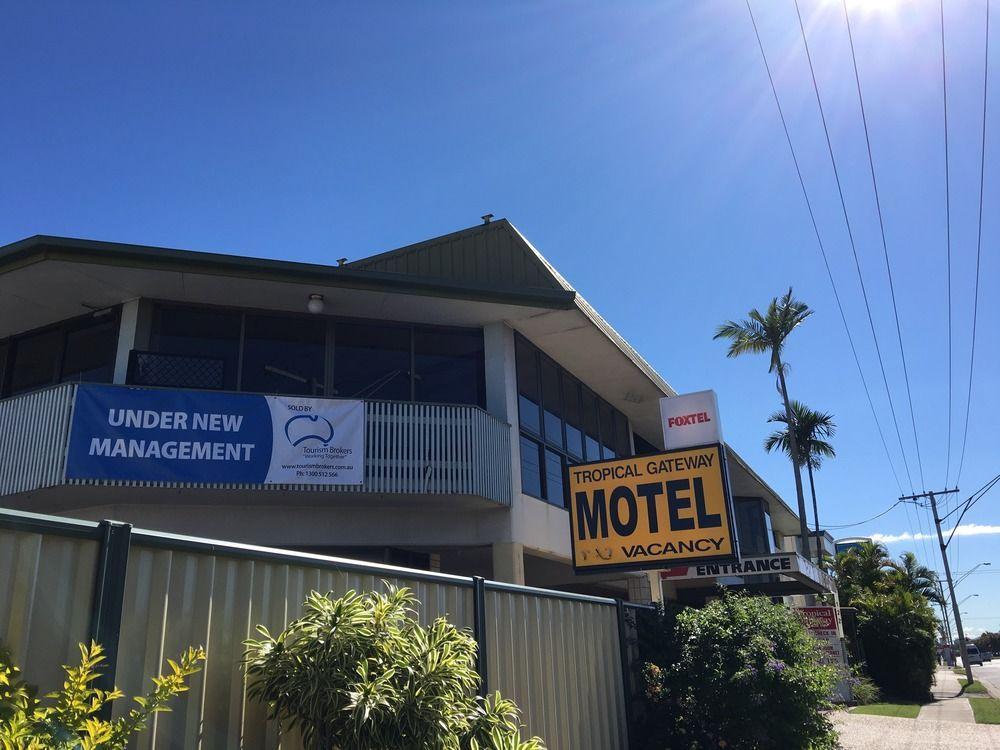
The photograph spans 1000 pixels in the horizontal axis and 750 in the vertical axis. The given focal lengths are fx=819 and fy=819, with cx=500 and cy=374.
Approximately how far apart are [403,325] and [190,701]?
10.6m

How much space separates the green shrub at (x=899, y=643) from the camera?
1021 inches

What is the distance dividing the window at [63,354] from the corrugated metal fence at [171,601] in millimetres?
9573

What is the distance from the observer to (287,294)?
13.1m

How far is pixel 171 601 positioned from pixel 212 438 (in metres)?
7.87

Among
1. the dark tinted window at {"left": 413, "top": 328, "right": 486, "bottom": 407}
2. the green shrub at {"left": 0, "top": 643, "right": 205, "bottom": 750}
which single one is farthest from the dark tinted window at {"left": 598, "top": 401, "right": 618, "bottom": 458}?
the green shrub at {"left": 0, "top": 643, "right": 205, "bottom": 750}

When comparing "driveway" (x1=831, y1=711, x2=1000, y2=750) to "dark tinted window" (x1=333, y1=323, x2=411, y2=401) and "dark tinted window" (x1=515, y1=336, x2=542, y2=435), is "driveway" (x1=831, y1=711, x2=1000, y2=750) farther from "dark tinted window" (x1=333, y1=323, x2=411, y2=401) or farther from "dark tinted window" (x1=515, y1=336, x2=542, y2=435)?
"dark tinted window" (x1=333, y1=323, x2=411, y2=401)

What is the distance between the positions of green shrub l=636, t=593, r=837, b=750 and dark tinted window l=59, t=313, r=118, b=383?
32.1 feet

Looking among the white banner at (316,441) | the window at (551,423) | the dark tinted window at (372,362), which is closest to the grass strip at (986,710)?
the window at (551,423)

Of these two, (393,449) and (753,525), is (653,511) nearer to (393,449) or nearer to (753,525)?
(393,449)

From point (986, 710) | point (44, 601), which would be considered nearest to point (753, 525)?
point (986, 710)

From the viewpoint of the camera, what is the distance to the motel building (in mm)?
11547

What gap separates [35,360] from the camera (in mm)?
14492

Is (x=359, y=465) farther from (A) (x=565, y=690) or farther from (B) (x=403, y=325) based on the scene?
(A) (x=565, y=690)

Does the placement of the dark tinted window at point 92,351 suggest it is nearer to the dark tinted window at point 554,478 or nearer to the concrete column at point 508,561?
the concrete column at point 508,561
